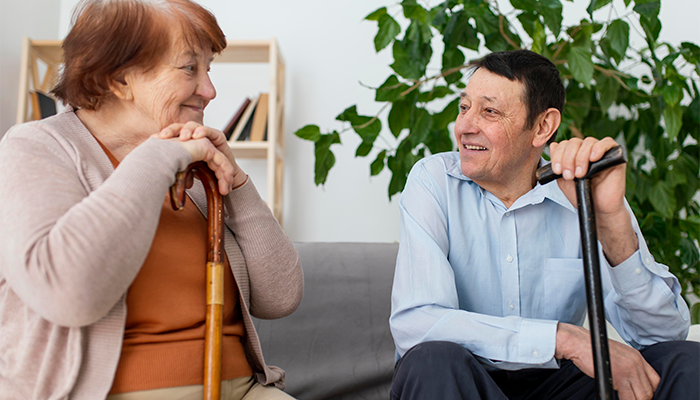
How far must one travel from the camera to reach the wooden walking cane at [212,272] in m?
0.90

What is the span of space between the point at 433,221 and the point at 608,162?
0.40m

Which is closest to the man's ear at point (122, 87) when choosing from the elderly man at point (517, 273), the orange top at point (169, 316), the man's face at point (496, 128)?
the orange top at point (169, 316)

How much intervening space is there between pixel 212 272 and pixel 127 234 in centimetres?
20

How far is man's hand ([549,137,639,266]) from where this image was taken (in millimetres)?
1006

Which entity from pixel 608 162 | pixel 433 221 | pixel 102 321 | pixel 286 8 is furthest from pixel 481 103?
pixel 286 8

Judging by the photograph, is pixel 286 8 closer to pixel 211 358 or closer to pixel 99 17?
pixel 99 17

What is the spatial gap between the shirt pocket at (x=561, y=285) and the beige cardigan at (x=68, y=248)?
866mm

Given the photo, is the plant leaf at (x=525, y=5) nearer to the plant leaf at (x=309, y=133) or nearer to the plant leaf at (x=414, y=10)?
the plant leaf at (x=414, y=10)

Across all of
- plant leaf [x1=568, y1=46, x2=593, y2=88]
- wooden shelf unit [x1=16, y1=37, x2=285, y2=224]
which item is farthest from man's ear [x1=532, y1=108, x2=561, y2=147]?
wooden shelf unit [x1=16, y1=37, x2=285, y2=224]

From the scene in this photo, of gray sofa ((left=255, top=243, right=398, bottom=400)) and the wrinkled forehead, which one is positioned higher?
the wrinkled forehead

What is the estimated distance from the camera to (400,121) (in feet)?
6.81

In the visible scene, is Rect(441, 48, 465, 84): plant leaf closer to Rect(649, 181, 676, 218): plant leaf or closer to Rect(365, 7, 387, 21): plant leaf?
Rect(365, 7, 387, 21): plant leaf

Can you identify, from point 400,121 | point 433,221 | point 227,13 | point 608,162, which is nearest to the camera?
point 608,162

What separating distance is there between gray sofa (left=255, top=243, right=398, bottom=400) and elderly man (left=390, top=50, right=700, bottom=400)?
0.43 meters
